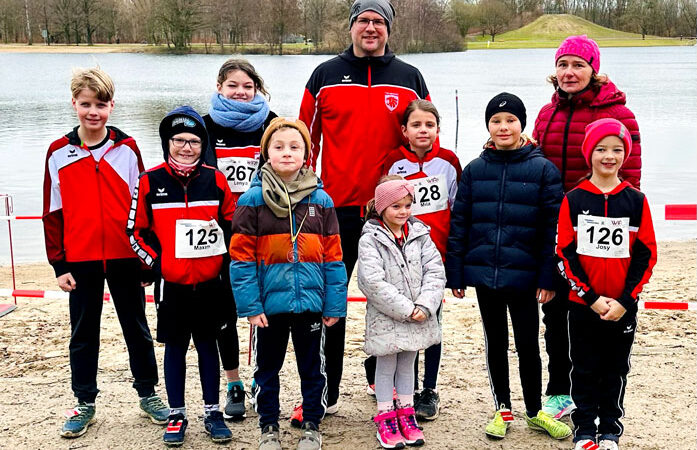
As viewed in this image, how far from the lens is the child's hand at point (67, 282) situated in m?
3.98

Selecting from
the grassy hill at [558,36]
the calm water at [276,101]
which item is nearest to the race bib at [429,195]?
the calm water at [276,101]

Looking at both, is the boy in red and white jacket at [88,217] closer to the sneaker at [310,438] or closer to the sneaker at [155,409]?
the sneaker at [155,409]

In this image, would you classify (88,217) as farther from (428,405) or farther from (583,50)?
(583,50)

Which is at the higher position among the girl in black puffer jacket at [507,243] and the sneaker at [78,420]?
the girl in black puffer jacket at [507,243]

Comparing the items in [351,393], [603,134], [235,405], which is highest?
[603,134]

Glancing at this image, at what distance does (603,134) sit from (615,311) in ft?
2.92

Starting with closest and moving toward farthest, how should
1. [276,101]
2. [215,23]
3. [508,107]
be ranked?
[508,107] → [276,101] → [215,23]

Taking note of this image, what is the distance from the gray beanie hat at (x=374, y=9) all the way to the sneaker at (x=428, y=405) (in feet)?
7.17

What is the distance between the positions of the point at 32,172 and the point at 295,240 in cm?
1372

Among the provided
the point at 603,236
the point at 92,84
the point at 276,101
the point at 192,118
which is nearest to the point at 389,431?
the point at 603,236

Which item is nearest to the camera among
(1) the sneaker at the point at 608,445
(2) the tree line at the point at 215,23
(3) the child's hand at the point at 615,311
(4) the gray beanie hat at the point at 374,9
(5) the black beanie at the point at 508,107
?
(3) the child's hand at the point at 615,311

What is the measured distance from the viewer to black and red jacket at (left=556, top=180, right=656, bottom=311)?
358cm

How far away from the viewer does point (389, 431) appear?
388 centimetres

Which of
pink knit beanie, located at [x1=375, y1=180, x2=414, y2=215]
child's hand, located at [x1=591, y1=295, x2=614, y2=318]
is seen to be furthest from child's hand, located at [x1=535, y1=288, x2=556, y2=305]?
pink knit beanie, located at [x1=375, y1=180, x2=414, y2=215]
